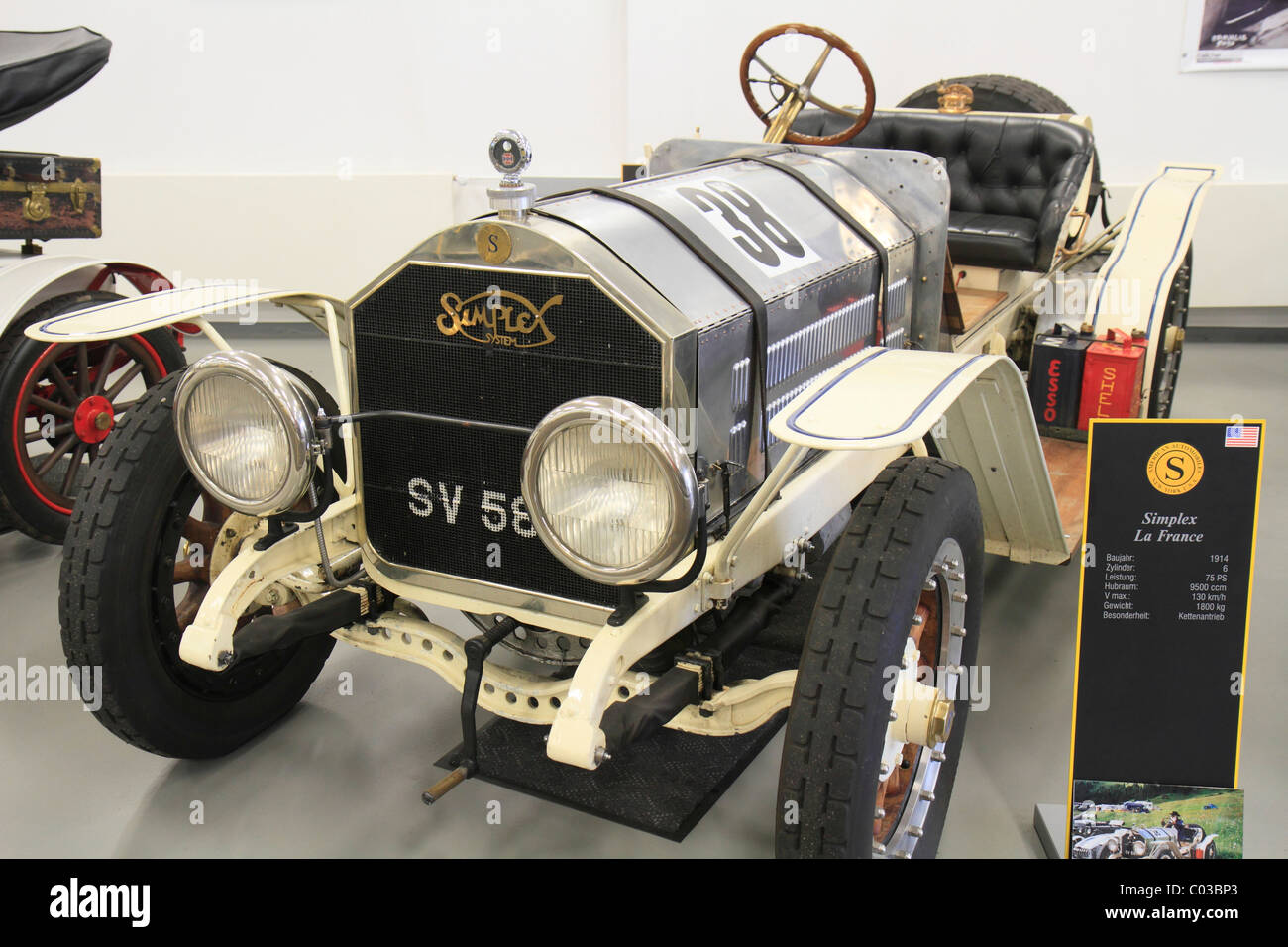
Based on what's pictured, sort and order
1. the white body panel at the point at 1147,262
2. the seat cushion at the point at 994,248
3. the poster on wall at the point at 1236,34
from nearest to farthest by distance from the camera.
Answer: the white body panel at the point at 1147,262
the seat cushion at the point at 994,248
the poster on wall at the point at 1236,34

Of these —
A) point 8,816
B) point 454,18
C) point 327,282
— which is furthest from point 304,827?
point 454,18

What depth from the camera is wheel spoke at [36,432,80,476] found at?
3805 mm

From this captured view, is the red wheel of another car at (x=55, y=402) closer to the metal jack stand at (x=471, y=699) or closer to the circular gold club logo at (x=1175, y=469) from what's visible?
the metal jack stand at (x=471, y=699)

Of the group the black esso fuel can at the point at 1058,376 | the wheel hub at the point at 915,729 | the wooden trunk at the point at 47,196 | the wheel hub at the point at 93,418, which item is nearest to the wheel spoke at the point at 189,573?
the wheel hub at the point at 93,418

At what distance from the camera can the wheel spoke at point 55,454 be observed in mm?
3805

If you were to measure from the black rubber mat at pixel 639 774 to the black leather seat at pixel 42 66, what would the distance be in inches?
109

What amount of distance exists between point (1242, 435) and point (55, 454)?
3.61 m

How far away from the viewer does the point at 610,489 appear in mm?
1849

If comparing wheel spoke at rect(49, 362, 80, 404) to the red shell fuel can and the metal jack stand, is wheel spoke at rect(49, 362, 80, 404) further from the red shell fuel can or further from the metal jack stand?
the red shell fuel can

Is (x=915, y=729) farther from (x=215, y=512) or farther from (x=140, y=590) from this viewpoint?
(x=215, y=512)

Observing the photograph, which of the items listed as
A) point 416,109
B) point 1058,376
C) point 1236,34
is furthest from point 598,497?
point 1236,34

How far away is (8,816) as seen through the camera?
2.51m
